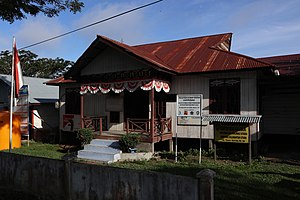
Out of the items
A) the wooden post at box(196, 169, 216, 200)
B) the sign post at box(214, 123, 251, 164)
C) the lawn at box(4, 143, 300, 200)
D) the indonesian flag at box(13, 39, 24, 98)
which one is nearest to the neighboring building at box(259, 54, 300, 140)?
the sign post at box(214, 123, 251, 164)

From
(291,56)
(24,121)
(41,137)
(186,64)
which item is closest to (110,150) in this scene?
(186,64)

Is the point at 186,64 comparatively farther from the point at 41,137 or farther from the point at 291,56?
the point at 41,137

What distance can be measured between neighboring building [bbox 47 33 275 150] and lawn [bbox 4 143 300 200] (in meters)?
1.60

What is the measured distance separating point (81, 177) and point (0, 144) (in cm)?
1025

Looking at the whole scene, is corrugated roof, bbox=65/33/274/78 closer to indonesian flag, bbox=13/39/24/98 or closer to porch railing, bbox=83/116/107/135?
indonesian flag, bbox=13/39/24/98

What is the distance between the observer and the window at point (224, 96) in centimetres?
Answer: 1185

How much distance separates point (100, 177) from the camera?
5.17 meters

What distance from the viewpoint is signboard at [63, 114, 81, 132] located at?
653 inches

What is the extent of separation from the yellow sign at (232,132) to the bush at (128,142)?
3219 mm

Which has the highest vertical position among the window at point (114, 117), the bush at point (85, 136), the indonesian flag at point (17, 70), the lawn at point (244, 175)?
the indonesian flag at point (17, 70)

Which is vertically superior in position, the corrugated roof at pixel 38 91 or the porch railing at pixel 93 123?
the corrugated roof at pixel 38 91

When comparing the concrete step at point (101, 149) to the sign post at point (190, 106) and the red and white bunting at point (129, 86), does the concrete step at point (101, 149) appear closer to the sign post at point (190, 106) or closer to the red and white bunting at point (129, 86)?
the red and white bunting at point (129, 86)

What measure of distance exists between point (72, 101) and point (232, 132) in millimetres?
10952

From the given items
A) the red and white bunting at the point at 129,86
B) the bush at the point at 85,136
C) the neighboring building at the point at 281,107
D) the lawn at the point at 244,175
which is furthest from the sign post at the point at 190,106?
the neighboring building at the point at 281,107
